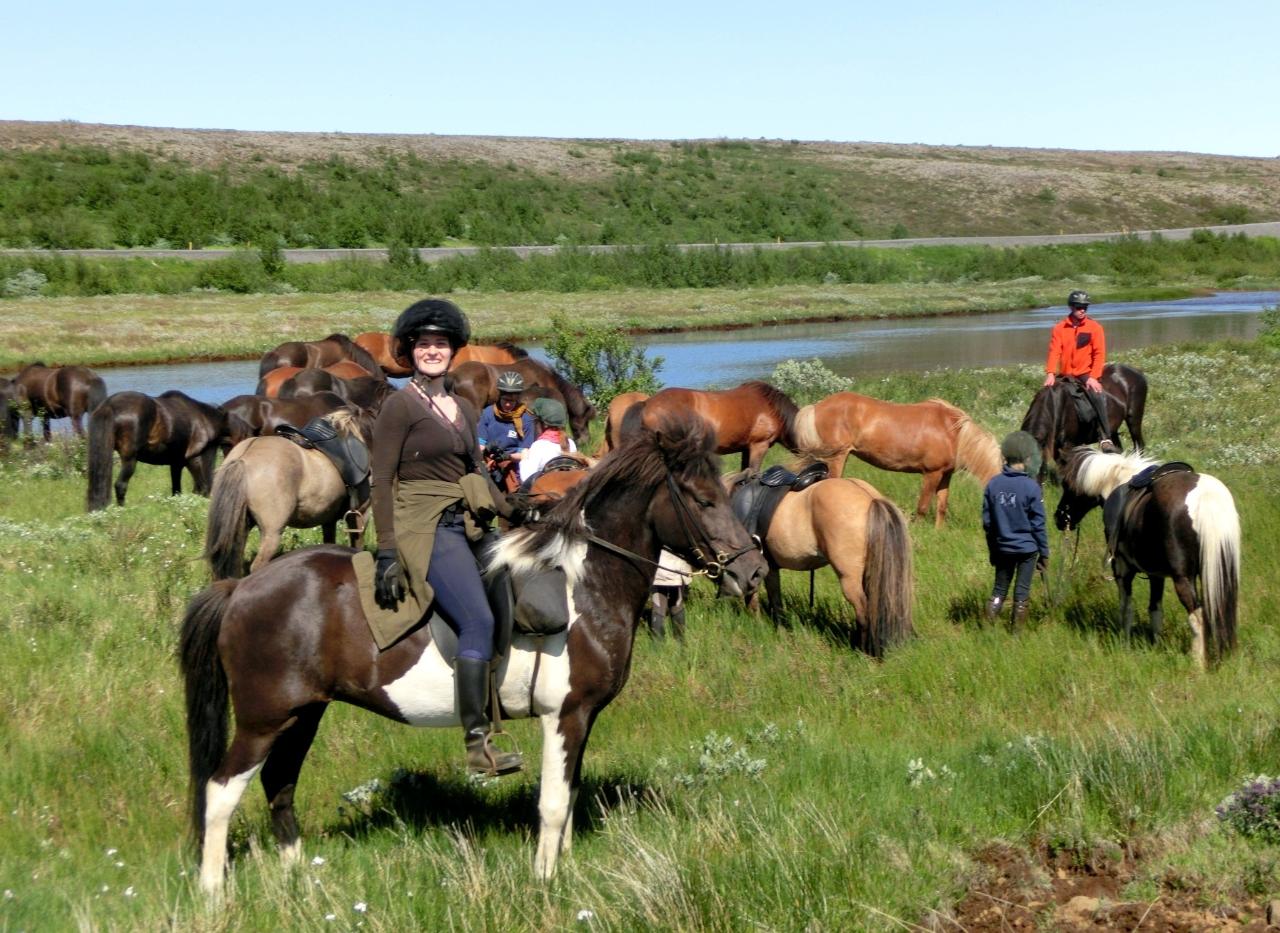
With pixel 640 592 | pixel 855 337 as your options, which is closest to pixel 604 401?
pixel 640 592

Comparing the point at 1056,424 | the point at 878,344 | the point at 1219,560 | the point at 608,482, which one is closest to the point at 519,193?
the point at 878,344

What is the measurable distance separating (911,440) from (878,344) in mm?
28827

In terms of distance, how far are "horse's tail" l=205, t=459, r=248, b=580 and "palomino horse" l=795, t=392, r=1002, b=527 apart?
6.43m

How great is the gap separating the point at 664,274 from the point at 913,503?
167 ft

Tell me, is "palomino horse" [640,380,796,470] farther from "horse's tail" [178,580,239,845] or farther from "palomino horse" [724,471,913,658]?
"horse's tail" [178,580,239,845]

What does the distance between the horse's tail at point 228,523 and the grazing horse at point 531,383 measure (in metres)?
8.06

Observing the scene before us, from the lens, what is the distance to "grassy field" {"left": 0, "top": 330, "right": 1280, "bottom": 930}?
4.93m

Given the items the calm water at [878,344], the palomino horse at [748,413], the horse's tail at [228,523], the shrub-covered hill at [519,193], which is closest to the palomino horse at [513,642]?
the horse's tail at [228,523]

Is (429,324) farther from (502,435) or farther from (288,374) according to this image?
(288,374)

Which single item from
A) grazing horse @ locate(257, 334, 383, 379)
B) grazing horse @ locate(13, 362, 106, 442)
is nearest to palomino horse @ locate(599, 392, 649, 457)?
grazing horse @ locate(257, 334, 383, 379)

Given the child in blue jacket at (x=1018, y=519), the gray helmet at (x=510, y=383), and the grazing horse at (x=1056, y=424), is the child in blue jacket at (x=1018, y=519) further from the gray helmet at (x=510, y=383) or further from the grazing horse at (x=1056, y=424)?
the grazing horse at (x=1056, y=424)

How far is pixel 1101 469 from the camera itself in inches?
408

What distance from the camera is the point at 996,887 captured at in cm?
493

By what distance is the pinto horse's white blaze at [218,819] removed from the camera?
18.6 ft
